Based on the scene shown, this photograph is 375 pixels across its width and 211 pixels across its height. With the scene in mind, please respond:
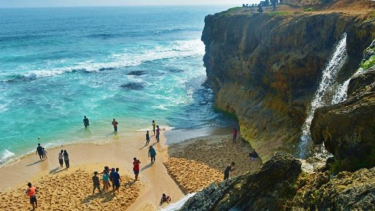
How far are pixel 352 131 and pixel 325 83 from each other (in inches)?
469

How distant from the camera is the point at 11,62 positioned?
59.9 metres

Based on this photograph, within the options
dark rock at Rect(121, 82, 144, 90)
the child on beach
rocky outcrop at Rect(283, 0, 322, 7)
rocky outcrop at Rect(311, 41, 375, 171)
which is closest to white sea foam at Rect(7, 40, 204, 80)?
dark rock at Rect(121, 82, 144, 90)

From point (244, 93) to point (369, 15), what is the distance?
40.2 ft

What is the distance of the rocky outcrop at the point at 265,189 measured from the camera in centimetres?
839

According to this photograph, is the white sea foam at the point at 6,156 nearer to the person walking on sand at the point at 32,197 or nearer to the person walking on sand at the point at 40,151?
the person walking on sand at the point at 40,151

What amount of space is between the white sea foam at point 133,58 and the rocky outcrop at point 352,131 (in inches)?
1827

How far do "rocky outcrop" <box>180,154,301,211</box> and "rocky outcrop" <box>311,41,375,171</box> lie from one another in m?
1.13

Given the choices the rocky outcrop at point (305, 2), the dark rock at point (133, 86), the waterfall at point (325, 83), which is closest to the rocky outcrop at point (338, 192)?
the waterfall at point (325, 83)

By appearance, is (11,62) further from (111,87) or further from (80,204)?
(80,204)

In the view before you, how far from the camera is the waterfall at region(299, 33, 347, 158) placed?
18469 mm

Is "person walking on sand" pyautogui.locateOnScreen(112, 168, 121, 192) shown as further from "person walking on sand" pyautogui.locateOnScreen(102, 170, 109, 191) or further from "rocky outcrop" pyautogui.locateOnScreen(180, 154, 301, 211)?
"rocky outcrop" pyautogui.locateOnScreen(180, 154, 301, 211)

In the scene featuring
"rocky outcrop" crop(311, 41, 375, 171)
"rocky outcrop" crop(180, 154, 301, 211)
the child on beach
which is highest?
"rocky outcrop" crop(311, 41, 375, 171)

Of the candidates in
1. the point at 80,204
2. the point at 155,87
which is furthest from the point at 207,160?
the point at 155,87

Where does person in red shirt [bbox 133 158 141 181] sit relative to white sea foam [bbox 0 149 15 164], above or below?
above
